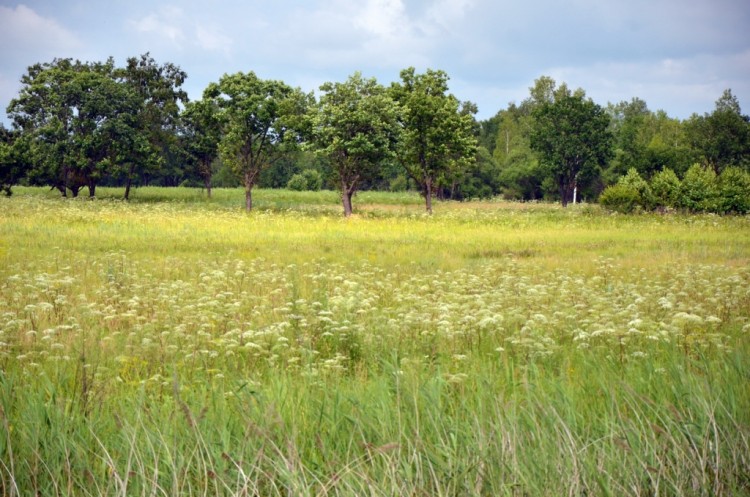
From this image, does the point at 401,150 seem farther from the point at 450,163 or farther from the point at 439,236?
the point at 439,236

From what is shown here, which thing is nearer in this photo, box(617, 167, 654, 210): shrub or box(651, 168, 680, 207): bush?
box(617, 167, 654, 210): shrub

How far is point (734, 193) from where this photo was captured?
50125 mm

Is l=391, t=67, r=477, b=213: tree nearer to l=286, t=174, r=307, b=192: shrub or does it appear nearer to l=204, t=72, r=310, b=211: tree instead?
l=204, t=72, r=310, b=211: tree

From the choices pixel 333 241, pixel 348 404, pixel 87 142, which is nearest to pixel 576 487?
pixel 348 404

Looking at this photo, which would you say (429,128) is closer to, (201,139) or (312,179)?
(201,139)

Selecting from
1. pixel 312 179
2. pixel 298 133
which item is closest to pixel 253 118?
pixel 298 133

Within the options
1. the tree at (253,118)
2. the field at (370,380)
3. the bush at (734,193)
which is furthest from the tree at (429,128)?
the field at (370,380)

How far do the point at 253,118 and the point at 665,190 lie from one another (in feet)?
110

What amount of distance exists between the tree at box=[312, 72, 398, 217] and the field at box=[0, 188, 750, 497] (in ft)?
93.7

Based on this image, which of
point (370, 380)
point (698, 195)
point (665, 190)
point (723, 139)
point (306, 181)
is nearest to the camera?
point (370, 380)

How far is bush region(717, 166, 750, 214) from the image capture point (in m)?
49.3

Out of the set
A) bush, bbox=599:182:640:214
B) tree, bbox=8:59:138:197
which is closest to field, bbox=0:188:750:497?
bush, bbox=599:182:640:214

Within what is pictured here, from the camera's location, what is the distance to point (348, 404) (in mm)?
5191

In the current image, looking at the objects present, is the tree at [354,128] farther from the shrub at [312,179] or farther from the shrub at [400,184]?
the shrub at [400,184]
